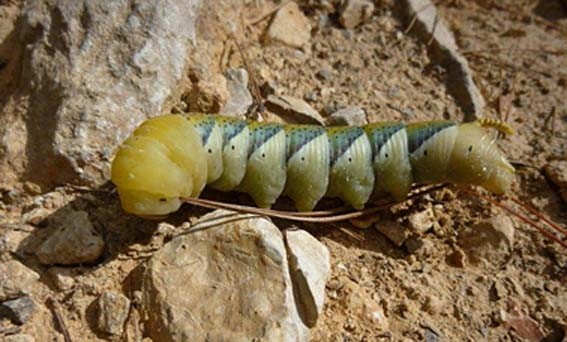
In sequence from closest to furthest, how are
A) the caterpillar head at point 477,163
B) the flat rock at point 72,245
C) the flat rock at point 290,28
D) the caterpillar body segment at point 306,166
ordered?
the flat rock at point 72,245 → the caterpillar body segment at point 306,166 → the caterpillar head at point 477,163 → the flat rock at point 290,28

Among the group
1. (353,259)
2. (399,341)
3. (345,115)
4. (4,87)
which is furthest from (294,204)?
(4,87)

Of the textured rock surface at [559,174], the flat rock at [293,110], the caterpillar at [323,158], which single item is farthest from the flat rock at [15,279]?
the textured rock surface at [559,174]

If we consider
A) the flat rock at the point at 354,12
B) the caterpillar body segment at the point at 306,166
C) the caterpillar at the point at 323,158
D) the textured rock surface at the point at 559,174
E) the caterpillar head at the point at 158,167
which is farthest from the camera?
the flat rock at the point at 354,12

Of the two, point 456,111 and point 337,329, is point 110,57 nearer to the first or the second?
point 337,329

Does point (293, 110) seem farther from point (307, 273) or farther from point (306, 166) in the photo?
point (307, 273)

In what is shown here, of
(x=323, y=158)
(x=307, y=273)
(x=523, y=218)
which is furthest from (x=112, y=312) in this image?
(x=523, y=218)

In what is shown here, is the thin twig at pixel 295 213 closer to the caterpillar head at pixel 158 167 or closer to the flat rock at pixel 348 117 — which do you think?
the caterpillar head at pixel 158 167
